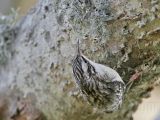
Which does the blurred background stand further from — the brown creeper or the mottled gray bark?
the brown creeper

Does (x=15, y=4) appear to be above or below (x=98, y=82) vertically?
above

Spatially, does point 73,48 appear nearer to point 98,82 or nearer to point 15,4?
point 98,82

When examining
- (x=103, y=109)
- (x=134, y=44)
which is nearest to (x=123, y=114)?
(x=103, y=109)

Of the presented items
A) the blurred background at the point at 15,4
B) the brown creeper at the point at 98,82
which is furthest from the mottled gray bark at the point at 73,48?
the blurred background at the point at 15,4

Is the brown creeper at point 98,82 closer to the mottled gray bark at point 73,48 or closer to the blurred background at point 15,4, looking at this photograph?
the mottled gray bark at point 73,48

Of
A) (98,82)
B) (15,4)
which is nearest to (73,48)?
(98,82)

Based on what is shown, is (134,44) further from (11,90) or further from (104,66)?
(11,90)

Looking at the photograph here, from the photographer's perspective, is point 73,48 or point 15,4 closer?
point 73,48
